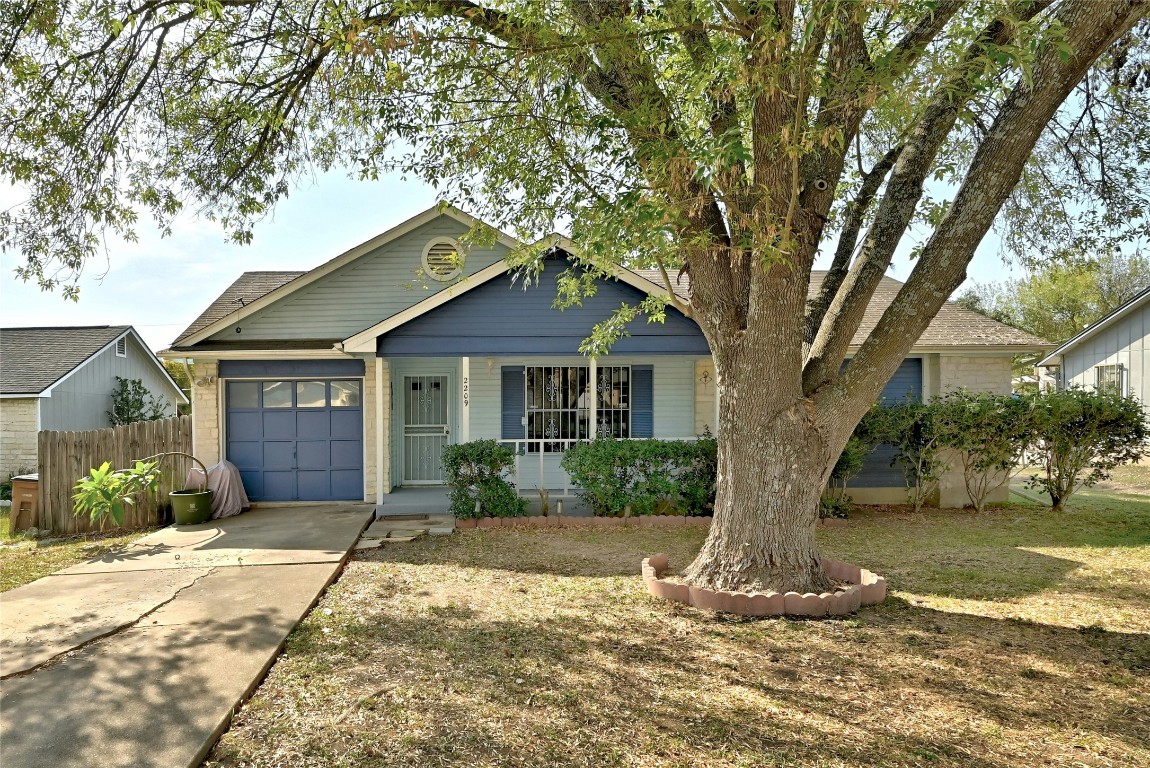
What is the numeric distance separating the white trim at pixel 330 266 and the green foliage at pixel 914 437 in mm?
6620

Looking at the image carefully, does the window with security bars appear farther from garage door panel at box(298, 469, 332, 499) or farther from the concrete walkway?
the concrete walkway

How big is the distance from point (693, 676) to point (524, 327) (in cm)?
672

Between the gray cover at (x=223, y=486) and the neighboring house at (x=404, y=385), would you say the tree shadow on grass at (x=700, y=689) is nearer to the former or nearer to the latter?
the neighboring house at (x=404, y=385)

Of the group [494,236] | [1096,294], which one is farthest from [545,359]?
[1096,294]

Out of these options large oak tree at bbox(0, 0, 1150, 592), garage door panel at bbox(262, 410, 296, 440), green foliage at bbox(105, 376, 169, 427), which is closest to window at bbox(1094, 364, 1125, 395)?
large oak tree at bbox(0, 0, 1150, 592)

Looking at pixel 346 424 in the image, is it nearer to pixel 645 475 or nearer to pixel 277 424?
pixel 277 424

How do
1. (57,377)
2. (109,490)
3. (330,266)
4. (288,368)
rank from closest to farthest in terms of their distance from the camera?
(109,490)
(288,368)
(330,266)
(57,377)

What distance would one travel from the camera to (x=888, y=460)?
1173 cm

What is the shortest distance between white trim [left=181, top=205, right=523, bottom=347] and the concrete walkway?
13.3 ft

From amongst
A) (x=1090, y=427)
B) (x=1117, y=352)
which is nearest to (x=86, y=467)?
(x=1090, y=427)

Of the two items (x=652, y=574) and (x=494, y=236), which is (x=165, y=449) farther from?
(x=652, y=574)

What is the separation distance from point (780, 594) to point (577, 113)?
183 inches

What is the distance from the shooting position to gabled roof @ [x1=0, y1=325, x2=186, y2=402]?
53.4ft

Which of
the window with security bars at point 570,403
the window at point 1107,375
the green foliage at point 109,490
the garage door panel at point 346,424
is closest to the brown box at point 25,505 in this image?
the green foliage at point 109,490
